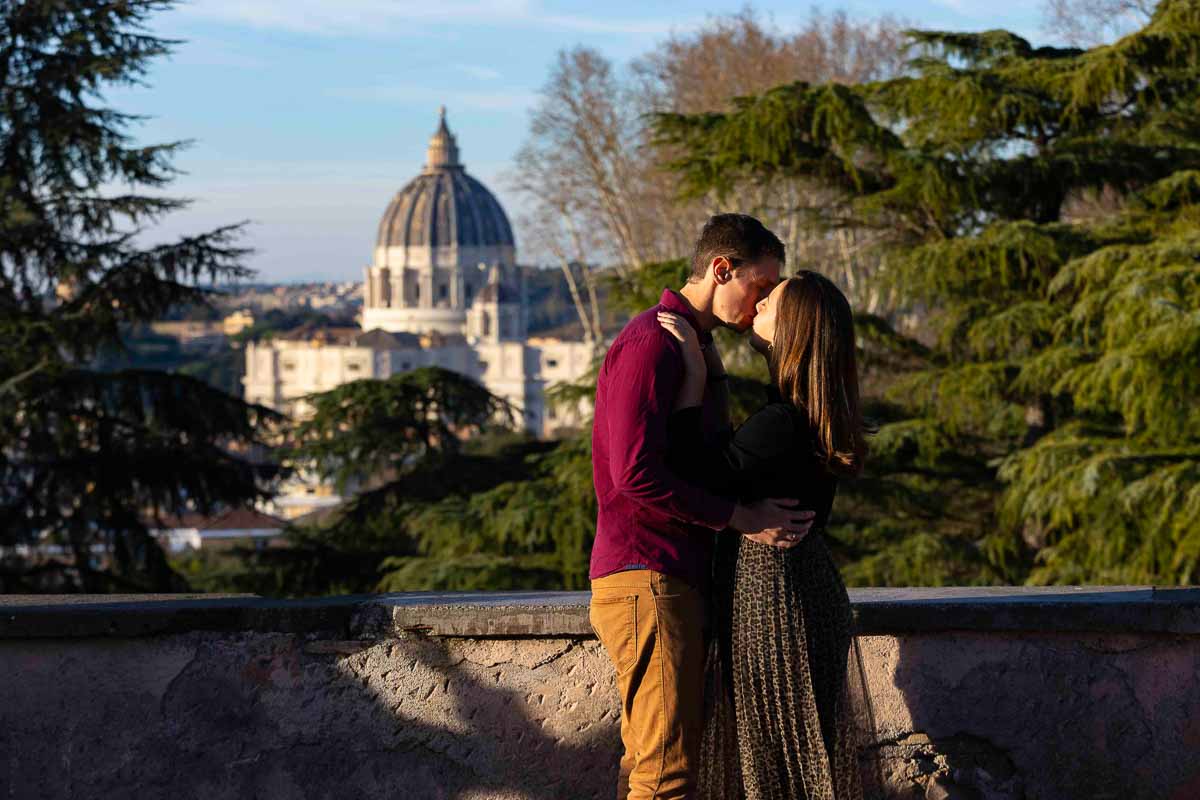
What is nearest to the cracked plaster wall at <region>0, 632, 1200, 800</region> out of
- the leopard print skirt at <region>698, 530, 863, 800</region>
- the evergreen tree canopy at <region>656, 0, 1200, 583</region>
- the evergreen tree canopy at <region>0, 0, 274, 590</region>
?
the leopard print skirt at <region>698, 530, 863, 800</region>

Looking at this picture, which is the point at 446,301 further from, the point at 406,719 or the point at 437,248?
the point at 406,719

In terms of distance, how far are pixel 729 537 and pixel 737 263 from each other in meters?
0.45

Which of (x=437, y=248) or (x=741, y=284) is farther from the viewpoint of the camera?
(x=437, y=248)

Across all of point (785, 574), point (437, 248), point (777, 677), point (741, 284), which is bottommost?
point (777, 677)

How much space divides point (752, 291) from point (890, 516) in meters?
11.0

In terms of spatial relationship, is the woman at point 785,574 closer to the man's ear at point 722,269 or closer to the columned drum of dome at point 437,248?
the man's ear at point 722,269

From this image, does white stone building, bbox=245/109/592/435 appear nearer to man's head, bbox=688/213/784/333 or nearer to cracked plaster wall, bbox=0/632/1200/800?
cracked plaster wall, bbox=0/632/1200/800

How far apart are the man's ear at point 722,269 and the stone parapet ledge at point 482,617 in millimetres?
731

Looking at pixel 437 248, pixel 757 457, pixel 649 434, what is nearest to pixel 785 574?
pixel 757 457

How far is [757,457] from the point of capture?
2.52 m

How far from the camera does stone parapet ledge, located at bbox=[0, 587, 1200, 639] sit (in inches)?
119

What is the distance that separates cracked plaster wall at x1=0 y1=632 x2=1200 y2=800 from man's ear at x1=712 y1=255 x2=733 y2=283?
0.83m

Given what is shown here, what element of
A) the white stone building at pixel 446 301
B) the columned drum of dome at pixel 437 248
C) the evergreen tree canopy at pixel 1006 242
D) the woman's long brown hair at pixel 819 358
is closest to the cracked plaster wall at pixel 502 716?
the woman's long brown hair at pixel 819 358

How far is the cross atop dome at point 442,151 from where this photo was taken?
120500mm
